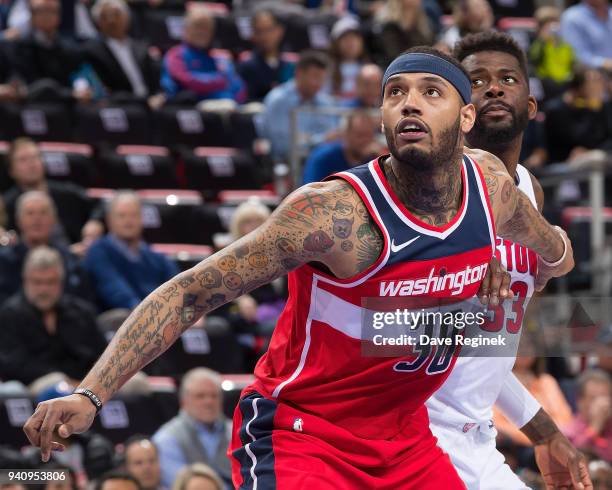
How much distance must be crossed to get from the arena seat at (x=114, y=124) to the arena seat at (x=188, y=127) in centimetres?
15

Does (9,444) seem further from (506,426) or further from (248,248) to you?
(248,248)

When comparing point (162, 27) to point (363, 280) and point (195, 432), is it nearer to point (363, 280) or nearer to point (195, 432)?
point (195, 432)

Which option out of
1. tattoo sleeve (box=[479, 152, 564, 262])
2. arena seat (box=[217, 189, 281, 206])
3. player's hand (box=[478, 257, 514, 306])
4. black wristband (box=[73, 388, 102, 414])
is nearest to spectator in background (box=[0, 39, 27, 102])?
arena seat (box=[217, 189, 281, 206])

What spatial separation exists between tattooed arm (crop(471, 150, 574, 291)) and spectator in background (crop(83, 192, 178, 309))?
4783 millimetres

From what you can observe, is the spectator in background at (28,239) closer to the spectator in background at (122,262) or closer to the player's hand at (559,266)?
the spectator in background at (122,262)

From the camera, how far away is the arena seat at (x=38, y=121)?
10.7 meters

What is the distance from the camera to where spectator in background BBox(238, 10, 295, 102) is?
1255cm

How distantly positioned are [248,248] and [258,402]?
684 mm

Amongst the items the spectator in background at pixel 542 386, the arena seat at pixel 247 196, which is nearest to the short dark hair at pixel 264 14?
the arena seat at pixel 247 196

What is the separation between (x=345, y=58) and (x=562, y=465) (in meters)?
7.47

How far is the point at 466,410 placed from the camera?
16.5ft

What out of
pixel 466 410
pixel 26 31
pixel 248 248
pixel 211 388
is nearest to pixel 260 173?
pixel 26 31

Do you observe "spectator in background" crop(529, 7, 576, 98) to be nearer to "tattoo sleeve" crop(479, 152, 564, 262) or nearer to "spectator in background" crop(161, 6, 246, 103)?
"spectator in background" crop(161, 6, 246, 103)

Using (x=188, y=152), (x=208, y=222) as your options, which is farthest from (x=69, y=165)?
(x=208, y=222)
